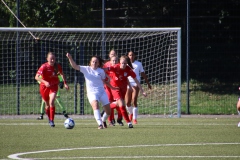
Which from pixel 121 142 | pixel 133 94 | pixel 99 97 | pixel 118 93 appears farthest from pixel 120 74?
pixel 121 142

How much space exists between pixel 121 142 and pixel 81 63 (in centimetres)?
982

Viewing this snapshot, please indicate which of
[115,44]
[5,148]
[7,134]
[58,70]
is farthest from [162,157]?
[115,44]

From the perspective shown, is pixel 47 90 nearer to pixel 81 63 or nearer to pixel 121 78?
pixel 121 78

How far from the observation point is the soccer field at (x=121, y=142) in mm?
9203

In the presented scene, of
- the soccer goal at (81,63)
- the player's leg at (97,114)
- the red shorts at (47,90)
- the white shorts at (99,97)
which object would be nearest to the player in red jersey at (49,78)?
the red shorts at (47,90)

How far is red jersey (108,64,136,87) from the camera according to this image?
15281 mm

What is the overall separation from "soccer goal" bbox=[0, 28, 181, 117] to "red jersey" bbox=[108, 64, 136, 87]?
4.77 meters

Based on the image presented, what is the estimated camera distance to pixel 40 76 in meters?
15.8

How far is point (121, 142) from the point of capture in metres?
11.2

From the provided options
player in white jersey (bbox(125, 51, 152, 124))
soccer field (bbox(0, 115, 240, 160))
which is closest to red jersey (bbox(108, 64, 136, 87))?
soccer field (bbox(0, 115, 240, 160))

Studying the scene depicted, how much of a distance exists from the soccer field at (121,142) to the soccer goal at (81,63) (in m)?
5.20

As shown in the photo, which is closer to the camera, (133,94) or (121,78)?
(121,78)

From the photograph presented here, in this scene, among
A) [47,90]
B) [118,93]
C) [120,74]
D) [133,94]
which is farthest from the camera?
[133,94]

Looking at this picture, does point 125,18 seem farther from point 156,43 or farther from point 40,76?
point 40,76
